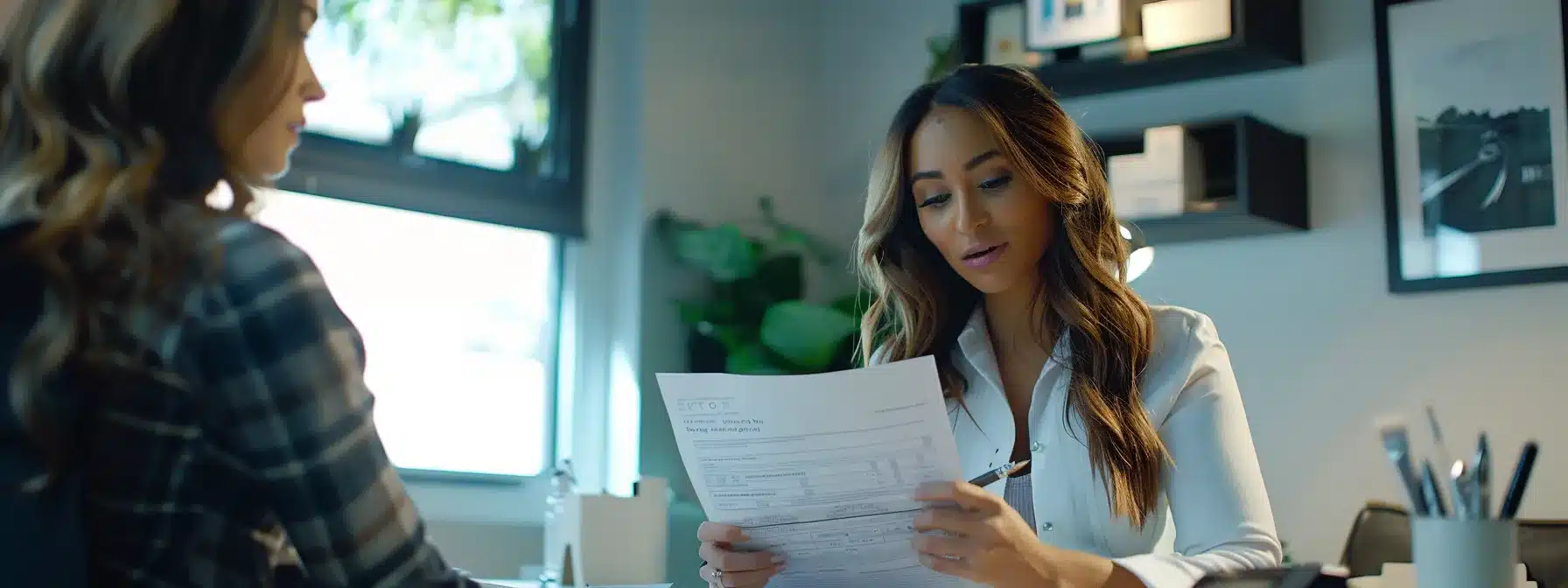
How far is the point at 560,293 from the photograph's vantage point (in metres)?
3.80

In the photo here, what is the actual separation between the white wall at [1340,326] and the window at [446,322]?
1517mm

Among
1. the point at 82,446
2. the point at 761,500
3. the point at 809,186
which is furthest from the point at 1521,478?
the point at 809,186

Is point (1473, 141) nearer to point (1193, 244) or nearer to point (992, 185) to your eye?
point (1193, 244)

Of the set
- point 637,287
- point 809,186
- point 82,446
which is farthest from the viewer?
→ point 809,186

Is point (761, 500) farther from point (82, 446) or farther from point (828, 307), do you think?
point (828, 307)

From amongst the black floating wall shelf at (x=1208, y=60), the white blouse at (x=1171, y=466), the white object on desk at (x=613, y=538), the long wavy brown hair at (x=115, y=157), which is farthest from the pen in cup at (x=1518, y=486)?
the black floating wall shelf at (x=1208, y=60)

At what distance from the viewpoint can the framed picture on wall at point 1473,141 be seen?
3094 mm

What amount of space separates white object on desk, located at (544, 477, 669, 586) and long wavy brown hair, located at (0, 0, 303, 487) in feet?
6.09

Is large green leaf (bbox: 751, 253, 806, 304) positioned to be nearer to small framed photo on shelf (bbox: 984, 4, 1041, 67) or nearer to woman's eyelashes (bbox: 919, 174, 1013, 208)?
small framed photo on shelf (bbox: 984, 4, 1041, 67)

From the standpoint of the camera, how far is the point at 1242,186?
3223 mm

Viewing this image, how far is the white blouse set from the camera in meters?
1.60

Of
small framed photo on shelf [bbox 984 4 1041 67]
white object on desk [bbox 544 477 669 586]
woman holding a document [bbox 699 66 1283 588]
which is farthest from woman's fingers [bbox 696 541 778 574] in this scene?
small framed photo on shelf [bbox 984 4 1041 67]

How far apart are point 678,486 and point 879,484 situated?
2.45 meters

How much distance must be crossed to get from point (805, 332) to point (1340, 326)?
1.20 meters
